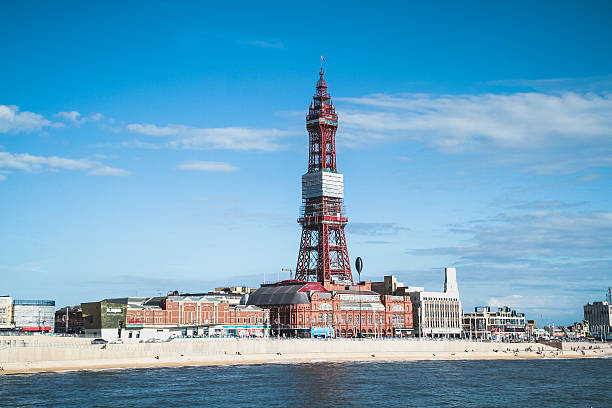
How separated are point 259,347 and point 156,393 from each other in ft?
205

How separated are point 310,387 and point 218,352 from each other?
49.7 m

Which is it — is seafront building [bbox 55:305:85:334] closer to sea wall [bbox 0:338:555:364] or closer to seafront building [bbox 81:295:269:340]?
seafront building [bbox 81:295:269:340]

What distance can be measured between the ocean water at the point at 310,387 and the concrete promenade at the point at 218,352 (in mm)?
7062

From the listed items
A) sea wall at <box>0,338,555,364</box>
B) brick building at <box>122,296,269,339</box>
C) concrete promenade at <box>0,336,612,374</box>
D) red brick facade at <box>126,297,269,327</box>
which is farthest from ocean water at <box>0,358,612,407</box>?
red brick facade at <box>126,297,269,327</box>

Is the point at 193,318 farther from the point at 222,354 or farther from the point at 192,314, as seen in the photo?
the point at 222,354

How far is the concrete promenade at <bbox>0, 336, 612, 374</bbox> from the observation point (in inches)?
5027

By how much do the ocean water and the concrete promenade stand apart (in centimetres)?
706

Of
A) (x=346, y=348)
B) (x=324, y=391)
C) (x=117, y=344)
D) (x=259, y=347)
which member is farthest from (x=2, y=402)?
(x=346, y=348)

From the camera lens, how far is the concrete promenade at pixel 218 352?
127688mm

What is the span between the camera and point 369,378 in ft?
397

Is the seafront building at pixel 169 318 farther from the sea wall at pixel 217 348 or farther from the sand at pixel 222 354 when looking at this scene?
the sand at pixel 222 354

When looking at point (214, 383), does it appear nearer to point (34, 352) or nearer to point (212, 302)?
point (34, 352)

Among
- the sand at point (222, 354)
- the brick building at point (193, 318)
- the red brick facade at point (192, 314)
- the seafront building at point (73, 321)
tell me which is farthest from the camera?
the seafront building at point (73, 321)

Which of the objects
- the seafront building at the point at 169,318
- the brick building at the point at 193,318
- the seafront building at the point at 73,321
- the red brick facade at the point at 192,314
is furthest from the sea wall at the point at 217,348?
the seafront building at the point at 73,321
